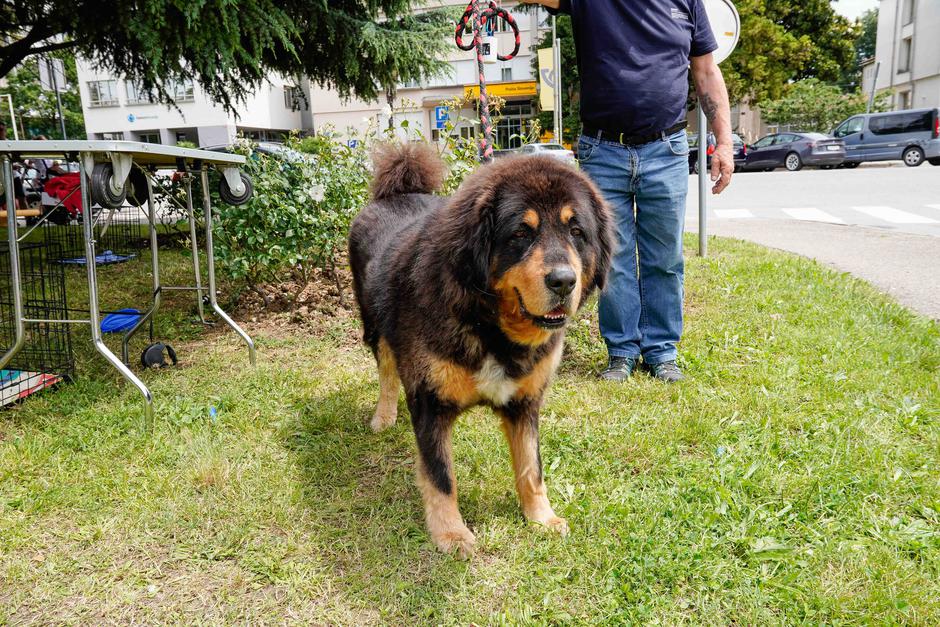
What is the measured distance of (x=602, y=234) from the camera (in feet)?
8.69

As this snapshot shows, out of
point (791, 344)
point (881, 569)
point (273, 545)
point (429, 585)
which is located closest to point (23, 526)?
point (273, 545)

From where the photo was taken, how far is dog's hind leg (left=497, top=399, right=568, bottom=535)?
277 cm

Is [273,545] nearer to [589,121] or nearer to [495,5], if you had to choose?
[589,121]

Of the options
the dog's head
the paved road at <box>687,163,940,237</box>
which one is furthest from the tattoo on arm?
the paved road at <box>687,163,940,237</box>

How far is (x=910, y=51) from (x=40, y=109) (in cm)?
5812

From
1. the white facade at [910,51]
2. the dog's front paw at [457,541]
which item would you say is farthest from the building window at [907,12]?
the dog's front paw at [457,541]

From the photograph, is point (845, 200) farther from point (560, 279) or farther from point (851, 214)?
point (560, 279)

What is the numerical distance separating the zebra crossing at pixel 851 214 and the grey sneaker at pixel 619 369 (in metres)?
8.77

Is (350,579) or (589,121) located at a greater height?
(589,121)

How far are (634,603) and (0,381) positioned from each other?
3.96 m

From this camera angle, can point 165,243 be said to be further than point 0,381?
Yes

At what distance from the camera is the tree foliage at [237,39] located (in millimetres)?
6797

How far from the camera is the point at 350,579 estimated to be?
2.48 meters

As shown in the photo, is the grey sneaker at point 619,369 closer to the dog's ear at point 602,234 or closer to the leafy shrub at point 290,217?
the dog's ear at point 602,234
